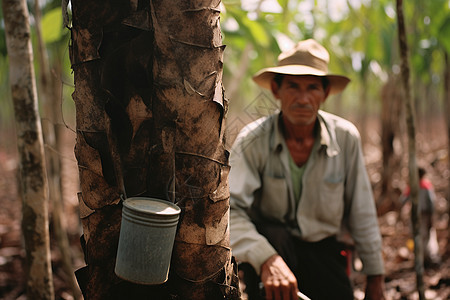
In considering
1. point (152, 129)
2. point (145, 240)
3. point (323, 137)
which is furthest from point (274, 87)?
point (145, 240)

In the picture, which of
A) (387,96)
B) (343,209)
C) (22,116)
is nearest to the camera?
(22,116)

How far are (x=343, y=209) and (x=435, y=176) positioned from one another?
5664 mm

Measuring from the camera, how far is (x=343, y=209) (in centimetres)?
213

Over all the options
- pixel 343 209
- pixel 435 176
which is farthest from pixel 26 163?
pixel 435 176

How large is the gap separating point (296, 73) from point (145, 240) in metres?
1.20

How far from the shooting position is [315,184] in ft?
6.58

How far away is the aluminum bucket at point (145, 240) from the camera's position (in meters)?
0.95

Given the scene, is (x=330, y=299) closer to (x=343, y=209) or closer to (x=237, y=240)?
(x=343, y=209)

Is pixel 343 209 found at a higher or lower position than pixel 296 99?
lower

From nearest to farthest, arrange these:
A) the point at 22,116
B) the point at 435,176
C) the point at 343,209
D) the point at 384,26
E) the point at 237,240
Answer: the point at 22,116 → the point at 237,240 → the point at 343,209 → the point at 384,26 → the point at 435,176

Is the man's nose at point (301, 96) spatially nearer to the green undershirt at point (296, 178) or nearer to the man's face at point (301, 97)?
the man's face at point (301, 97)

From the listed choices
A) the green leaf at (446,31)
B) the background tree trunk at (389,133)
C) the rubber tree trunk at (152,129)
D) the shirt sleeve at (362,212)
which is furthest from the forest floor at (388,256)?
the green leaf at (446,31)

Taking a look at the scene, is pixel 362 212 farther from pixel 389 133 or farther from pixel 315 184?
pixel 389 133

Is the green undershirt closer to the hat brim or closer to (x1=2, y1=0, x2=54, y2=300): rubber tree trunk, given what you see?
the hat brim
